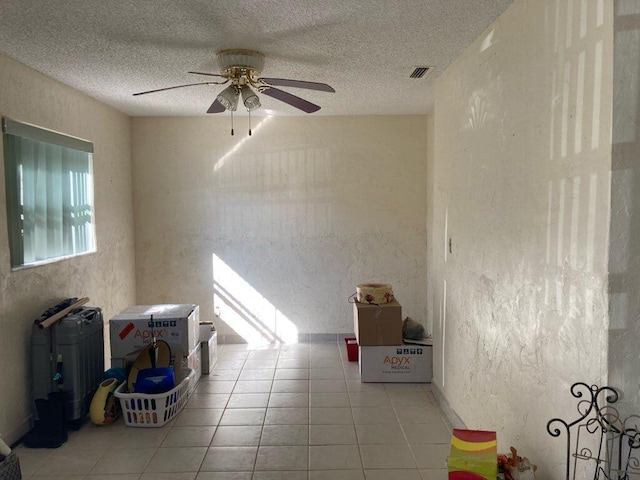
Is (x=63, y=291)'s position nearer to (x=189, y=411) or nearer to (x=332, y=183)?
(x=189, y=411)

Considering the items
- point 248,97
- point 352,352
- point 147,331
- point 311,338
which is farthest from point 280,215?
point 248,97

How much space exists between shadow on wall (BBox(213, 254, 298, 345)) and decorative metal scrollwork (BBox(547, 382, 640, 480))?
156 inches

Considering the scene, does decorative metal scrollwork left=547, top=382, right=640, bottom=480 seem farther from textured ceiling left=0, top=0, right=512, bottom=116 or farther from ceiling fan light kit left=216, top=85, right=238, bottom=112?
ceiling fan light kit left=216, top=85, right=238, bottom=112

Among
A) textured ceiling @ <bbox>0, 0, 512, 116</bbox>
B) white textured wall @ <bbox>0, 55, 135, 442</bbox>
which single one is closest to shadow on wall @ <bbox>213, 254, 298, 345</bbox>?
white textured wall @ <bbox>0, 55, 135, 442</bbox>

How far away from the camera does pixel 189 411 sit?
11.9 ft

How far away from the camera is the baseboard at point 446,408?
3219mm

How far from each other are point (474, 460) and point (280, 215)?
3.69m

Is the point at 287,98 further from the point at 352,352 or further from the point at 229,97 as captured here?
the point at 352,352

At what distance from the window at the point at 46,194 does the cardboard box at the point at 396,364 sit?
A: 2.52 meters

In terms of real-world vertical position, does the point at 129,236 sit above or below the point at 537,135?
below

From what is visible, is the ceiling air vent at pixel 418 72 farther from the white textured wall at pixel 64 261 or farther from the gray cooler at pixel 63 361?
the gray cooler at pixel 63 361

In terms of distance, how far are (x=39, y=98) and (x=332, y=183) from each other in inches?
112

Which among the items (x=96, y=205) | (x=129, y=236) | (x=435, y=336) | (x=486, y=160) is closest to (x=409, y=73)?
(x=486, y=160)

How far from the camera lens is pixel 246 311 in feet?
18.0
